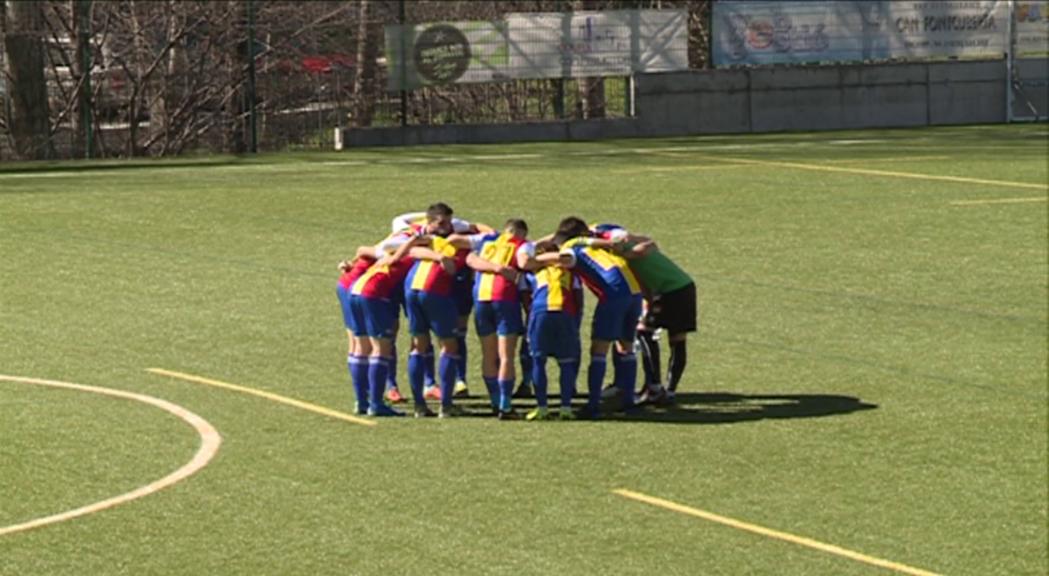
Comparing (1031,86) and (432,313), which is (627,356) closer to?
(432,313)

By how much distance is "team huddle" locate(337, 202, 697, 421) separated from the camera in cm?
1852

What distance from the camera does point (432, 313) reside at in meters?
18.5

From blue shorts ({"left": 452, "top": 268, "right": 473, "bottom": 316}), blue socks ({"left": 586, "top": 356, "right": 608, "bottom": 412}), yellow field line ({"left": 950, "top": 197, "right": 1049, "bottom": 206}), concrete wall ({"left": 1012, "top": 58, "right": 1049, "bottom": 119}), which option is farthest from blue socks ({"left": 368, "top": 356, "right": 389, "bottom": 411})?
concrete wall ({"left": 1012, "top": 58, "right": 1049, "bottom": 119})

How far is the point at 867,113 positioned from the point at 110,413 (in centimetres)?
2854

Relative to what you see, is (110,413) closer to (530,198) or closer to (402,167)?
(530,198)

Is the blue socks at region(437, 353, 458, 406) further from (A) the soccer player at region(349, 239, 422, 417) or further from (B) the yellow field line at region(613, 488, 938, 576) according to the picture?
(B) the yellow field line at region(613, 488, 938, 576)

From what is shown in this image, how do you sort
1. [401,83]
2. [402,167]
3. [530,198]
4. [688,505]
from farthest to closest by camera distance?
[401,83] → [402,167] → [530,198] → [688,505]

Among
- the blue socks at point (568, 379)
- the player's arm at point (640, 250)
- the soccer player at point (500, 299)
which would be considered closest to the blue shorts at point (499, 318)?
the soccer player at point (500, 299)

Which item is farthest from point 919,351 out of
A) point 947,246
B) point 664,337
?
point 947,246

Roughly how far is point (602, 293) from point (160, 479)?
4096mm

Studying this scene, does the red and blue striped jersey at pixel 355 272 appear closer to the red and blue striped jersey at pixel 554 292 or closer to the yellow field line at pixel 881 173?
→ the red and blue striped jersey at pixel 554 292

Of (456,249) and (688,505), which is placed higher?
(456,249)

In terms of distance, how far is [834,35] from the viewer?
44.8 metres

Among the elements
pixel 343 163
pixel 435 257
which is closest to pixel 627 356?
pixel 435 257
